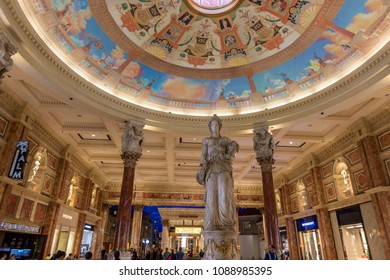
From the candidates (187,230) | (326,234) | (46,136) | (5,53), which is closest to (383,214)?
(326,234)

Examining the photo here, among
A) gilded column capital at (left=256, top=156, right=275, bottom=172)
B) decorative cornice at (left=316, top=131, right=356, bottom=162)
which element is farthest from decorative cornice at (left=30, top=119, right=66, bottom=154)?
decorative cornice at (left=316, top=131, right=356, bottom=162)

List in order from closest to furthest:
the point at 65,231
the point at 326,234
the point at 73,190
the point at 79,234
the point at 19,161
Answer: the point at 19,161
the point at 326,234
the point at 65,231
the point at 73,190
the point at 79,234

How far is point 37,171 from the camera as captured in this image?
456 inches

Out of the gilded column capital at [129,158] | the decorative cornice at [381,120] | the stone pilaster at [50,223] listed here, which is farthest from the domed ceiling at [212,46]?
the stone pilaster at [50,223]

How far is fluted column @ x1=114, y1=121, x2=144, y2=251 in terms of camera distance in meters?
8.28

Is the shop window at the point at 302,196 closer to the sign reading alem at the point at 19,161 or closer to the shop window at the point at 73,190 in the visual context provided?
the shop window at the point at 73,190

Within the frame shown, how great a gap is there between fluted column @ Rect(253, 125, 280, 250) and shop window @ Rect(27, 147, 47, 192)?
9718mm

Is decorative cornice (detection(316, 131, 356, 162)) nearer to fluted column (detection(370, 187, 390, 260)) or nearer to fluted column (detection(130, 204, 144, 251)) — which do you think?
fluted column (detection(370, 187, 390, 260))

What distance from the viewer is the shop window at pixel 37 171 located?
10.9 meters

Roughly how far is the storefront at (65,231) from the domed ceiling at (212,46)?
26.5ft

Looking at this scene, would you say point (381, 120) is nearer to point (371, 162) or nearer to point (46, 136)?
point (371, 162)

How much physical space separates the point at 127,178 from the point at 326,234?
10.5 m

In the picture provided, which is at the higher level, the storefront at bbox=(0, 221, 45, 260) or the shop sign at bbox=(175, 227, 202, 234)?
the shop sign at bbox=(175, 227, 202, 234)
